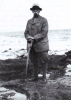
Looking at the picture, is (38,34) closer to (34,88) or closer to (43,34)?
(43,34)

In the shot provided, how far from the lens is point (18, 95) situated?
4.63 m

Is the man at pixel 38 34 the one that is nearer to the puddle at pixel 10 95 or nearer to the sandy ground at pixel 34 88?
the sandy ground at pixel 34 88

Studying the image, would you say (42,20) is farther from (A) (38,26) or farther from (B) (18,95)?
(B) (18,95)

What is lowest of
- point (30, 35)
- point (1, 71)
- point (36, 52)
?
point (1, 71)

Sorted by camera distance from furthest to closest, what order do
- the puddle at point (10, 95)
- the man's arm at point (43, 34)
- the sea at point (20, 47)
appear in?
1. the sea at point (20, 47)
2. the man's arm at point (43, 34)
3. the puddle at point (10, 95)

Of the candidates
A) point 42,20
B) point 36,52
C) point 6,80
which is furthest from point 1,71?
point 42,20

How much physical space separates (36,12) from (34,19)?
7.7 inches

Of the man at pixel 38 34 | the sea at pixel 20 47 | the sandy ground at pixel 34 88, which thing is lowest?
the sea at pixel 20 47

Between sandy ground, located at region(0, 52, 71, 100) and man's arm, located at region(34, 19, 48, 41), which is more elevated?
man's arm, located at region(34, 19, 48, 41)

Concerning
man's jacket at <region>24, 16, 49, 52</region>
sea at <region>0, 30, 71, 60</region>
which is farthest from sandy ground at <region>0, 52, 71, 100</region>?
sea at <region>0, 30, 71, 60</region>

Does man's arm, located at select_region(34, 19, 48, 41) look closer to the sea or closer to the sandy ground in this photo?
the sandy ground

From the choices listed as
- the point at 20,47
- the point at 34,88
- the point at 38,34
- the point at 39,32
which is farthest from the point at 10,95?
the point at 20,47

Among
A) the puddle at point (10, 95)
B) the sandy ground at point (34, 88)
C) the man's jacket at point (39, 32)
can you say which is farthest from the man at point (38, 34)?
the puddle at point (10, 95)

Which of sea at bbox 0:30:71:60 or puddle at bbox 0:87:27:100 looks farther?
sea at bbox 0:30:71:60
